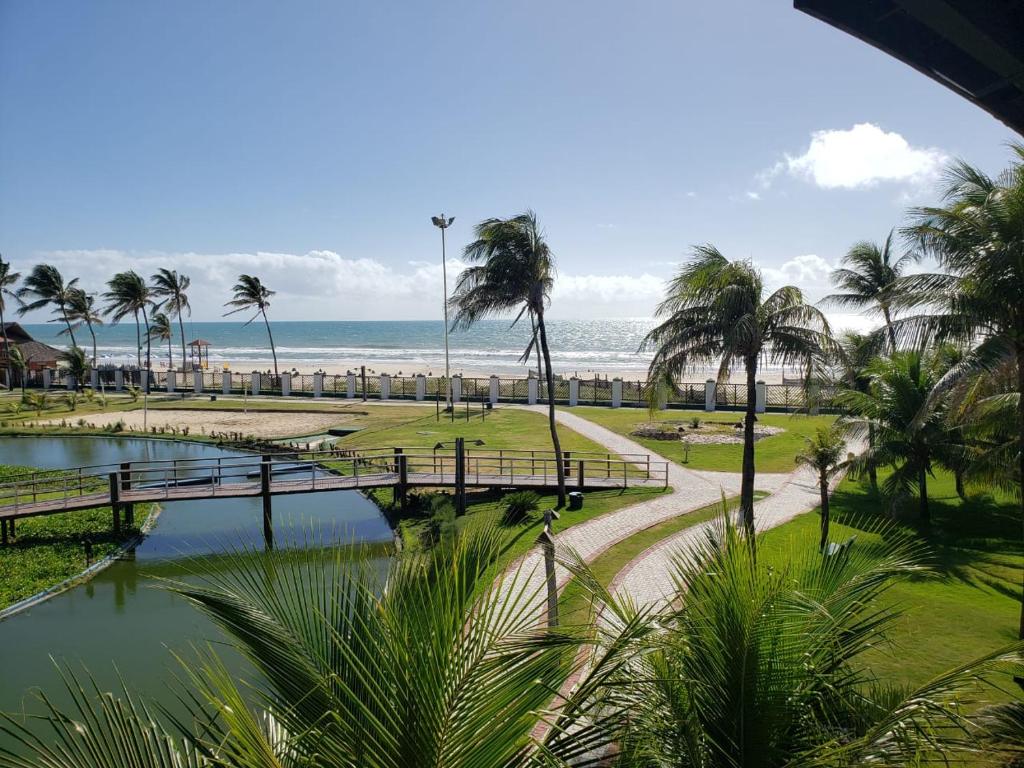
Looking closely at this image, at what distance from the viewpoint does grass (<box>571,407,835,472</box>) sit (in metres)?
21.5

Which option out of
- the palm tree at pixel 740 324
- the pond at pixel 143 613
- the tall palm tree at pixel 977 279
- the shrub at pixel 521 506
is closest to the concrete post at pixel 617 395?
the pond at pixel 143 613

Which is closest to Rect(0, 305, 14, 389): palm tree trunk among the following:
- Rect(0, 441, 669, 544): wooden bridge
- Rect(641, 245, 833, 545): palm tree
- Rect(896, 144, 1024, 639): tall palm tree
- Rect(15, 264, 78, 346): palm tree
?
Rect(15, 264, 78, 346): palm tree

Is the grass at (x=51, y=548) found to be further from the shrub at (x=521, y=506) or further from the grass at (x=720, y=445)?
the grass at (x=720, y=445)

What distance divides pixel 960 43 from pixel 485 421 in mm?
27067

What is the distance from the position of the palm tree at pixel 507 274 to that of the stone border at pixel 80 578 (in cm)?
1000

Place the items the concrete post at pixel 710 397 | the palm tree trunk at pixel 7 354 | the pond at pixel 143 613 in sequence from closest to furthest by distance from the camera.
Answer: the pond at pixel 143 613 → the concrete post at pixel 710 397 → the palm tree trunk at pixel 7 354

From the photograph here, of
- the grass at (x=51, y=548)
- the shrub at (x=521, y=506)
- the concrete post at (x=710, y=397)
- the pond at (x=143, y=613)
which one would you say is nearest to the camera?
the pond at (x=143, y=613)

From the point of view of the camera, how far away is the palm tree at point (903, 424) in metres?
13.9

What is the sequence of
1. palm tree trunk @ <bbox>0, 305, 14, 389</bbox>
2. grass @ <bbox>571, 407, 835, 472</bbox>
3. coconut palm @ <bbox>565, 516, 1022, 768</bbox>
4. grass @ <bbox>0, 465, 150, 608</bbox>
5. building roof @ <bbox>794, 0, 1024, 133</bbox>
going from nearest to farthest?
1. coconut palm @ <bbox>565, 516, 1022, 768</bbox>
2. building roof @ <bbox>794, 0, 1024, 133</bbox>
3. grass @ <bbox>0, 465, 150, 608</bbox>
4. grass @ <bbox>571, 407, 835, 472</bbox>
5. palm tree trunk @ <bbox>0, 305, 14, 389</bbox>

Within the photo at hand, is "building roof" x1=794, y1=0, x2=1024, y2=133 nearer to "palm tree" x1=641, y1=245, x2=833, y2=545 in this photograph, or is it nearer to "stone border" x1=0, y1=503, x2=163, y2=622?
"palm tree" x1=641, y1=245, x2=833, y2=545

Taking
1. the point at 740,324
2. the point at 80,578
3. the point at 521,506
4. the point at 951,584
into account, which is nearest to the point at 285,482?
the point at 80,578

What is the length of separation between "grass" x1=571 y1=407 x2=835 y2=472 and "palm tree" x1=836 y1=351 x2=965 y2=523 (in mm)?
5761

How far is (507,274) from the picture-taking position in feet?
53.0

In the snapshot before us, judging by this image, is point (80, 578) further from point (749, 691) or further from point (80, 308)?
point (80, 308)
